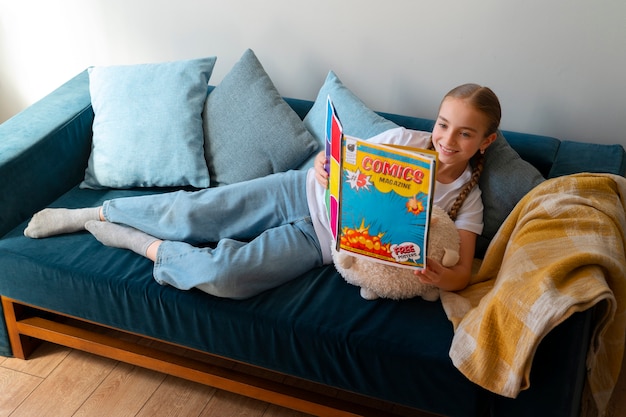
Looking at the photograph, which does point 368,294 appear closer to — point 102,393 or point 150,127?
point 102,393

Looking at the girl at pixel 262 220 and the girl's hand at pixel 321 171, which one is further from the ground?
the girl's hand at pixel 321 171

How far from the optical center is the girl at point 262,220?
1759 millimetres

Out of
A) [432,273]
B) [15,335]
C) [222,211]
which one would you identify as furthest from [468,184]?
[15,335]

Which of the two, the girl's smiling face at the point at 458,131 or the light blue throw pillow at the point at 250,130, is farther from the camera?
the light blue throw pillow at the point at 250,130

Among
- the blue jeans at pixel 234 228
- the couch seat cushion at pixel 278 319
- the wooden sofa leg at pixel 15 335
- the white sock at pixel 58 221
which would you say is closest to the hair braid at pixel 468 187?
the couch seat cushion at pixel 278 319

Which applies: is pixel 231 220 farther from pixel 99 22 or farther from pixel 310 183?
pixel 99 22

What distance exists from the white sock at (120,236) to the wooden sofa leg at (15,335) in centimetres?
34

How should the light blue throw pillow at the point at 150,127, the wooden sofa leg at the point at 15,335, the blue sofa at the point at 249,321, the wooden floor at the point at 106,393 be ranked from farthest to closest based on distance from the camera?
the light blue throw pillow at the point at 150,127
the wooden sofa leg at the point at 15,335
the wooden floor at the point at 106,393
the blue sofa at the point at 249,321

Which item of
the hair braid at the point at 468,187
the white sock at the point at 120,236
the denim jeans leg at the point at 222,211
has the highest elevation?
the hair braid at the point at 468,187

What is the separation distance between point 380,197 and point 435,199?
0.38m

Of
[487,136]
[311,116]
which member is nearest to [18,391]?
[311,116]

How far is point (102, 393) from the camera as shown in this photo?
2.00m

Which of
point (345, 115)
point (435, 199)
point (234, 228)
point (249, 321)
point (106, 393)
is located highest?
point (345, 115)

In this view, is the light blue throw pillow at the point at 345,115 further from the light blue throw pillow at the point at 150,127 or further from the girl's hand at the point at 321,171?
the light blue throw pillow at the point at 150,127
